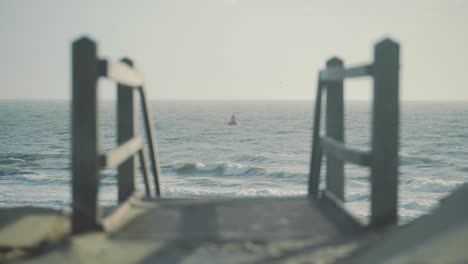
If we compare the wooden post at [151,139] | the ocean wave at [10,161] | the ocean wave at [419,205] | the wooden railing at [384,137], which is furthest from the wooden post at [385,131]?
the ocean wave at [10,161]

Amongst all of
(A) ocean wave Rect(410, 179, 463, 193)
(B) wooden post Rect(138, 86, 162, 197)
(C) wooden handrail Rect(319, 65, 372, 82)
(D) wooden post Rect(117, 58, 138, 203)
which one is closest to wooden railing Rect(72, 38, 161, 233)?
(D) wooden post Rect(117, 58, 138, 203)

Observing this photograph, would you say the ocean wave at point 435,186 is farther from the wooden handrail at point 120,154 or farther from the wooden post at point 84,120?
the wooden post at point 84,120

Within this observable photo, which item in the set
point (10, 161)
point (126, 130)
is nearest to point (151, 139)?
point (126, 130)

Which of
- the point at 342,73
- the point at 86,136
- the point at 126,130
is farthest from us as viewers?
the point at 126,130

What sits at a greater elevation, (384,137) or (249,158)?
(384,137)

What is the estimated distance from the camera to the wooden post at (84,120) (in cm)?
338

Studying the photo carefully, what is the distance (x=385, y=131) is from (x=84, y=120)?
203 centimetres

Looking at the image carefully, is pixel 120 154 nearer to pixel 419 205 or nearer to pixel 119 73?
pixel 119 73

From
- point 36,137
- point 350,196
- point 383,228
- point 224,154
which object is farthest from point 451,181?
point 36,137

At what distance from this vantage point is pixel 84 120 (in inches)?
134

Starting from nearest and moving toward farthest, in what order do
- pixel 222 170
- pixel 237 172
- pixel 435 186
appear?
pixel 435 186 → pixel 237 172 → pixel 222 170

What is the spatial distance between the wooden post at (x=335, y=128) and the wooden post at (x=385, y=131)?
4.11 ft

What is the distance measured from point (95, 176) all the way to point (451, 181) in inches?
1060

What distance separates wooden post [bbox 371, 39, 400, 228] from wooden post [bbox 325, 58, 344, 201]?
1.25 metres
